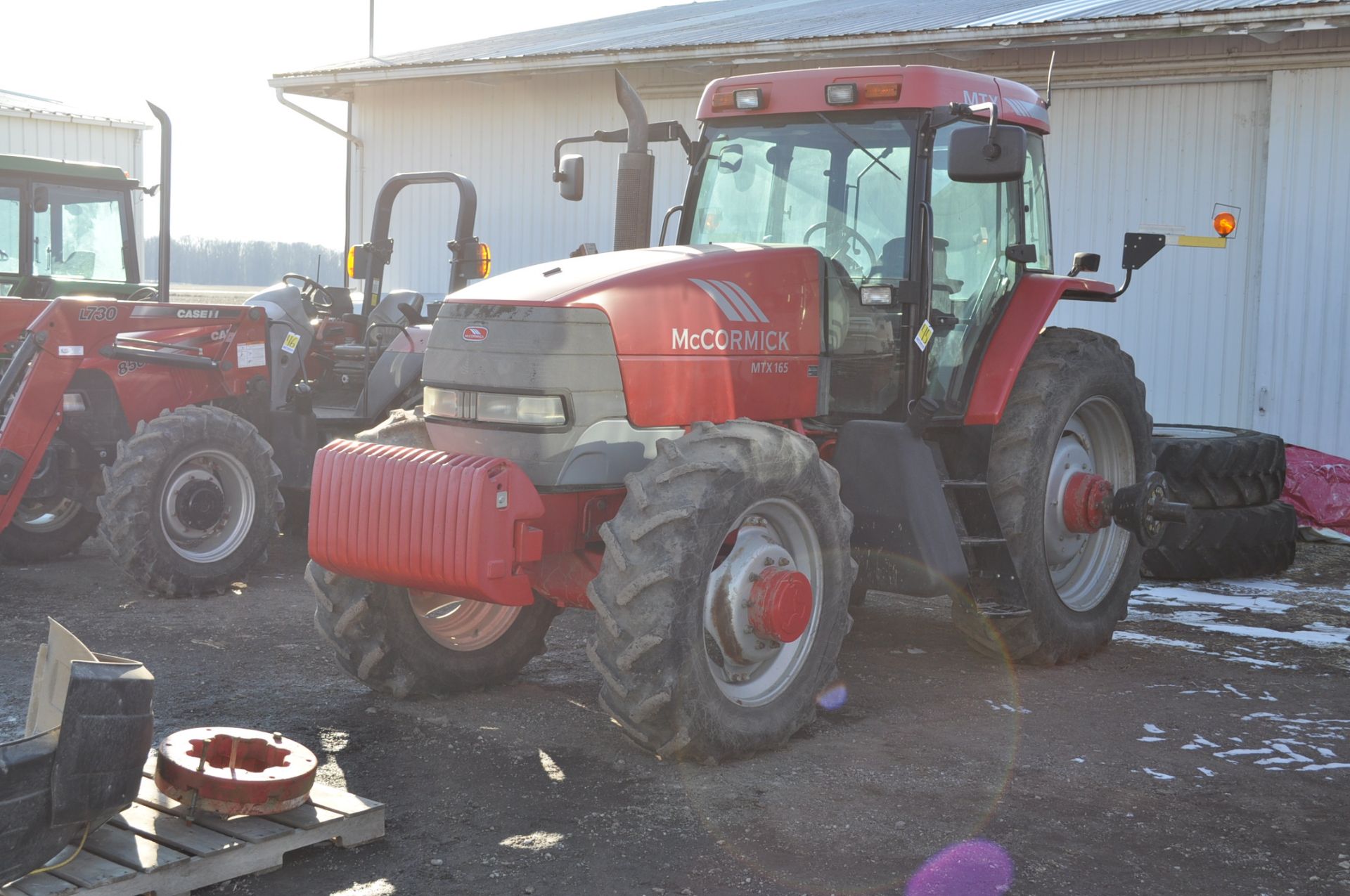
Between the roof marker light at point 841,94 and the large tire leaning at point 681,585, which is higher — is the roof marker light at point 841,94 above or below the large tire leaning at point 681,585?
above

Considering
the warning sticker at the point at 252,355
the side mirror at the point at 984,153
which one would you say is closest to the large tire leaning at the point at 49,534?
the warning sticker at the point at 252,355

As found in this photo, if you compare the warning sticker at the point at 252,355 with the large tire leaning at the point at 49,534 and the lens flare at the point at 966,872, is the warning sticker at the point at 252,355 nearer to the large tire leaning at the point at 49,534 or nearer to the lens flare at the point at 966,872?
the large tire leaning at the point at 49,534

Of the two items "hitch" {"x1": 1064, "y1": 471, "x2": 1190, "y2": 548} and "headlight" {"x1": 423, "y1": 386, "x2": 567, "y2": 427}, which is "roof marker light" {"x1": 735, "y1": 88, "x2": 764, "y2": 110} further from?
"hitch" {"x1": 1064, "y1": 471, "x2": 1190, "y2": 548}

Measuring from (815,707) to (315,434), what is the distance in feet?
14.3

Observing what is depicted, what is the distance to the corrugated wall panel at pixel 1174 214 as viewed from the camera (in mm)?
10320

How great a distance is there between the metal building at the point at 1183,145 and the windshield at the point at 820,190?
5.27 meters

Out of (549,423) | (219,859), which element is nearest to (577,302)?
(549,423)

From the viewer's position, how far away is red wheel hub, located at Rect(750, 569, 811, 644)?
4.54m

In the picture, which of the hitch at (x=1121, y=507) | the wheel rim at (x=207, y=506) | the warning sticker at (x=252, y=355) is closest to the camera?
the hitch at (x=1121, y=507)

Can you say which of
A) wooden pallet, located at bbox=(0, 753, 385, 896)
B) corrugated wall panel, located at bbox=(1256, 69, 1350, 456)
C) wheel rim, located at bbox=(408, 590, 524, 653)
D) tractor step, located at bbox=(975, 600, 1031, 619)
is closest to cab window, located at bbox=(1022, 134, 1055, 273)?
tractor step, located at bbox=(975, 600, 1031, 619)

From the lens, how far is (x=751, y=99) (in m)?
5.65

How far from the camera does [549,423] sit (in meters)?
4.56

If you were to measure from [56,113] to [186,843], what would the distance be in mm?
19290

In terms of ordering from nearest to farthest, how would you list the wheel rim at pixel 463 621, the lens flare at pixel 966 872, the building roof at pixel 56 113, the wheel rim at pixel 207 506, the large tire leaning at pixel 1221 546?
1. the lens flare at pixel 966 872
2. the wheel rim at pixel 463 621
3. the wheel rim at pixel 207 506
4. the large tire leaning at pixel 1221 546
5. the building roof at pixel 56 113
